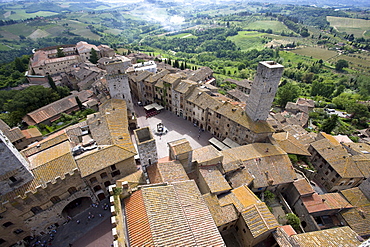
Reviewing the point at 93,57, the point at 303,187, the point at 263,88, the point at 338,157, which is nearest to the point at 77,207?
the point at 303,187

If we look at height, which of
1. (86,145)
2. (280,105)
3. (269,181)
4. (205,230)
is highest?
(205,230)

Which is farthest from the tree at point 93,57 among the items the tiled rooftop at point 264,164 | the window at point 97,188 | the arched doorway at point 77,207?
the tiled rooftop at point 264,164

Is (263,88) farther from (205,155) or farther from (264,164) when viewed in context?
(205,155)

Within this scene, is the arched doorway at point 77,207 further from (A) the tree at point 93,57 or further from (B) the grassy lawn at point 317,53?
(B) the grassy lawn at point 317,53

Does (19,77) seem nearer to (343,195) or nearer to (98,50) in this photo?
(98,50)

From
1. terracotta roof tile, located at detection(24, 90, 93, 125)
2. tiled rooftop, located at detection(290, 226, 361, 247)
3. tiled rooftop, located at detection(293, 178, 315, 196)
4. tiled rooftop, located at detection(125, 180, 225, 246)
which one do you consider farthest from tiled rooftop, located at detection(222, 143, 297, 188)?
terracotta roof tile, located at detection(24, 90, 93, 125)

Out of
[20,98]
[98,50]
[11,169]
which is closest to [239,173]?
[11,169]
